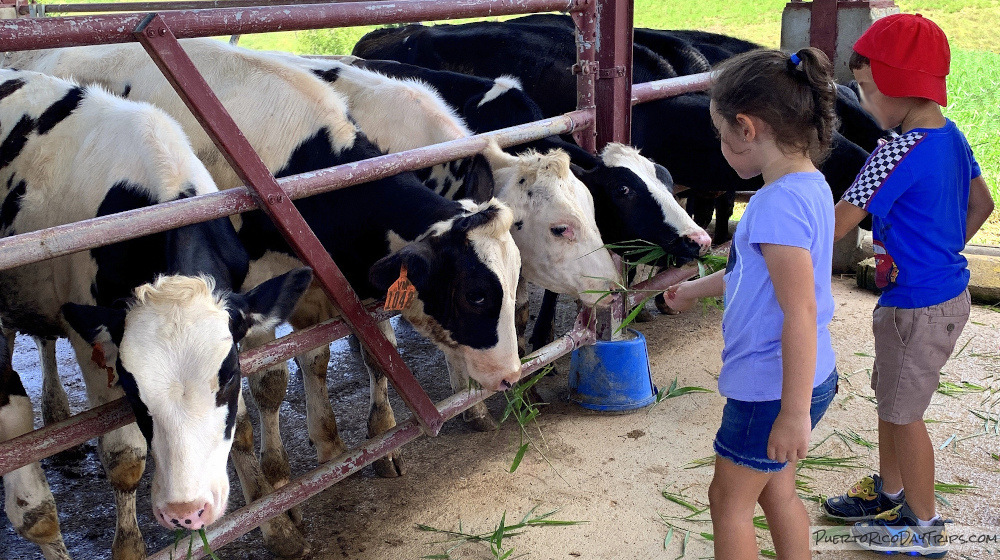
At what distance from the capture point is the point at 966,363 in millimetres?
4594

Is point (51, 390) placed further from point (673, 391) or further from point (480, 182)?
point (673, 391)

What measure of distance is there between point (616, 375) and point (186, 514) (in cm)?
245

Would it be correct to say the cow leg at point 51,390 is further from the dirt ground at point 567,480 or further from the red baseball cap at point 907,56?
the red baseball cap at point 907,56

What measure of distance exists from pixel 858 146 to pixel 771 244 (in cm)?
359

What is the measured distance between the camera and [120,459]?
9.80 feet

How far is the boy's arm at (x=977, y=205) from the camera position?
9.53ft

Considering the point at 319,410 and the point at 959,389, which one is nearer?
the point at 319,410

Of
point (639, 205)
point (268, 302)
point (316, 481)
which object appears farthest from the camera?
point (639, 205)

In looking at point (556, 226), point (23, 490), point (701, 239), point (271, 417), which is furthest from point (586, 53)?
point (23, 490)

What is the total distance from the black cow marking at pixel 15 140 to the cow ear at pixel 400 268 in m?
1.62

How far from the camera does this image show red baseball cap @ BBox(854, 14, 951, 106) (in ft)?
8.48

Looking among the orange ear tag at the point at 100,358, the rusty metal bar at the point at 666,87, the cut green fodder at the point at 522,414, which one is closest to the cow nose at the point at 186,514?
the orange ear tag at the point at 100,358

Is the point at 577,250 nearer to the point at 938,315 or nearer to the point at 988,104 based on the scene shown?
the point at 938,315

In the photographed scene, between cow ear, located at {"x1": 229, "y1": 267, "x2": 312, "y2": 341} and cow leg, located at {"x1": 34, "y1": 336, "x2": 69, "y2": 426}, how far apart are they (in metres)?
2.11
